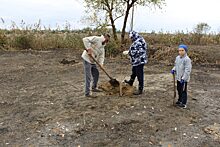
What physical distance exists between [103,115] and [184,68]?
6.75ft

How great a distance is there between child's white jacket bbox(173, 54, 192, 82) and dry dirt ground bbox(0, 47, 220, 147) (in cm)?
74

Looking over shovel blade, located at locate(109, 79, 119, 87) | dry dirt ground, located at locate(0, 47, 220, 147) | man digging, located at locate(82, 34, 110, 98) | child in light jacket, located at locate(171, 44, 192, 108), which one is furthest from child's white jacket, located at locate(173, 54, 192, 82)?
man digging, located at locate(82, 34, 110, 98)

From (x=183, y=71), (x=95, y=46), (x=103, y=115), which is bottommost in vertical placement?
(x=103, y=115)

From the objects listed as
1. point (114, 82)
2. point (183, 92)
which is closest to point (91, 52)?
point (114, 82)

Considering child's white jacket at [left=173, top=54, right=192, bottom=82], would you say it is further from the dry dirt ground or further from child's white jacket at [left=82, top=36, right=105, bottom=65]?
child's white jacket at [left=82, top=36, right=105, bottom=65]

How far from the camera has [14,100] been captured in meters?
8.22

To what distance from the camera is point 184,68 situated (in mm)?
7090

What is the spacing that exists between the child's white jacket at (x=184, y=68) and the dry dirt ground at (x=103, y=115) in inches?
29.2

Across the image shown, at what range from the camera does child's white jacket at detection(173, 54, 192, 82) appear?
7.00 m

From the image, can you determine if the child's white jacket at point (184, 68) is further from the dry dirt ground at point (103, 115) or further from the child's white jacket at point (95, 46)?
the child's white jacket at point (95, 46)

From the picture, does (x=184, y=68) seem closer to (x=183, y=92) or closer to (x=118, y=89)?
(x=183, y=92)

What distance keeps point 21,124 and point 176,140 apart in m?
3.06

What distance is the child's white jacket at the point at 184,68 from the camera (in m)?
7.00

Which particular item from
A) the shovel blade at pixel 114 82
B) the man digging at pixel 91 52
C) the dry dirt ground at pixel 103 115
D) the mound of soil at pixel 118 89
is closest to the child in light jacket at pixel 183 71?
the dry dirt ground at pixel 103 115
